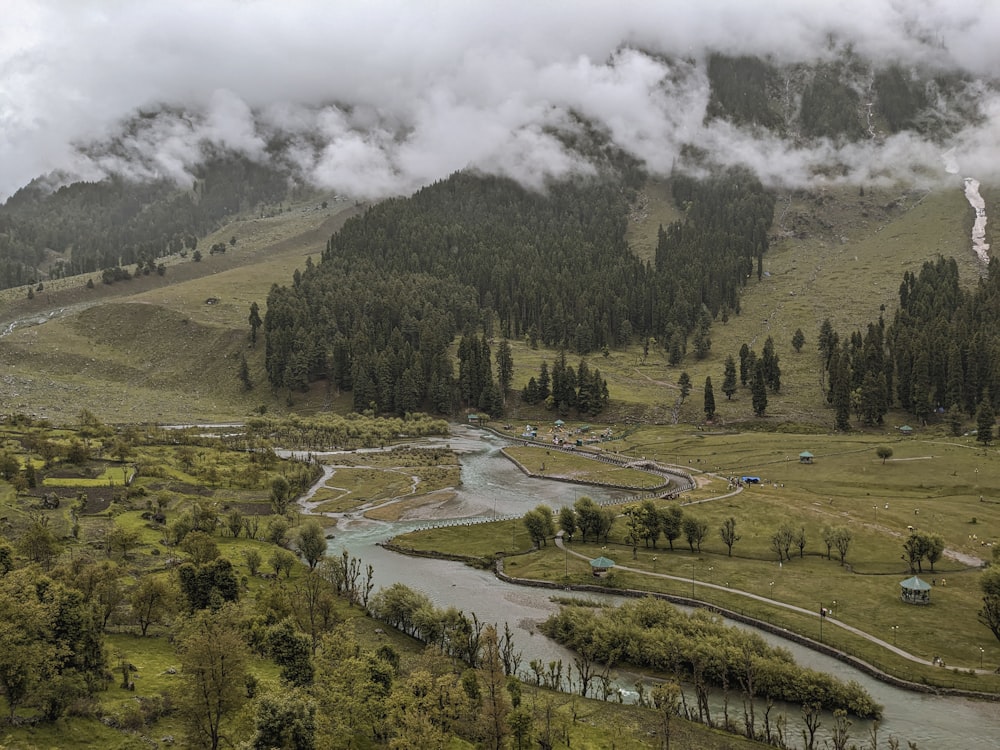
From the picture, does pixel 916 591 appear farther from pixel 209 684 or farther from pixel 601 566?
pixel 209 684

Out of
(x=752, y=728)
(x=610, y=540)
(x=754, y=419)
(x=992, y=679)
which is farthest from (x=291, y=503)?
(x=754, y=419)

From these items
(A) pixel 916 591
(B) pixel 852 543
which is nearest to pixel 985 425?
(B) pixel 852 543

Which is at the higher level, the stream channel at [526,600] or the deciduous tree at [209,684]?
the deciduous tree at [209,684]

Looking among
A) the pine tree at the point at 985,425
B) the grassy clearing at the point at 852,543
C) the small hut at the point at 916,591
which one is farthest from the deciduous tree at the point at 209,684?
the pine tree at the point at 985,425

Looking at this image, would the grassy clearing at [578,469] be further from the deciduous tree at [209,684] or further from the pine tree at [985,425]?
the deciduous tree at [209,684]

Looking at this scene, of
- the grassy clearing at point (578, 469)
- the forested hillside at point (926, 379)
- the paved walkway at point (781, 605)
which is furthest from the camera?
the forested hillside at point (926, 379)

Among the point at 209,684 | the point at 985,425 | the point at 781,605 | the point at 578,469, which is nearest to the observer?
the point at 209,684

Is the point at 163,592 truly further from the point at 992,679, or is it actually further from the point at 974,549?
the point at 974,549
